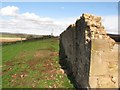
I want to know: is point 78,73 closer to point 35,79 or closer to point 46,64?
point 35,79

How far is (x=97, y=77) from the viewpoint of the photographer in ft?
40.4

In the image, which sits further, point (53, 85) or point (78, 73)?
point (53, 85)

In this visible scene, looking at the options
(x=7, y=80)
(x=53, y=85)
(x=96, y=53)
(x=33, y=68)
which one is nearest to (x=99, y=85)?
(x=96, y=53)

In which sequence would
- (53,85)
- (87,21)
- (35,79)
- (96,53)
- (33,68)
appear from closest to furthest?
(96,53) < (87,21) < (53,85) < (35,79) < (33,68)

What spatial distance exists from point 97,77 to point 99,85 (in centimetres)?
35

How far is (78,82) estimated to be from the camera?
14844 mm

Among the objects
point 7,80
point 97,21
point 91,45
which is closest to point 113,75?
point 91,45

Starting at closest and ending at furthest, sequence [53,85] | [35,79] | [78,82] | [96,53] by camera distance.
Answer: [96,53] < [78,82] < [53,85] < [35,79]

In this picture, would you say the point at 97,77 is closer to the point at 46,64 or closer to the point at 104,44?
the point at 104,44

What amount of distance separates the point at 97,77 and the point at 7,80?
26.0ft

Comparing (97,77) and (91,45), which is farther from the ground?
(91,45)

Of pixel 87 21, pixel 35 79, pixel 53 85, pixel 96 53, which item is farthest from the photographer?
pixel 35 79

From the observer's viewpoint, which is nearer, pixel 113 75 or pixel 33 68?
pixel 113 75

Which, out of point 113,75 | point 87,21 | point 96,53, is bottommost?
point 113,75
